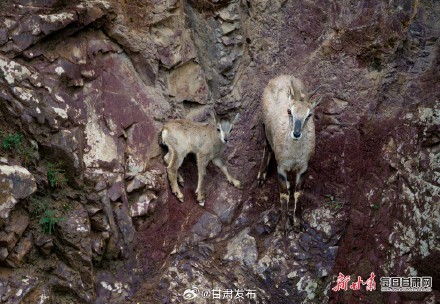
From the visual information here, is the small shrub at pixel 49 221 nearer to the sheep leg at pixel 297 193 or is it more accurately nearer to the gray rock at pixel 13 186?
the gray rock at pixel 13 186

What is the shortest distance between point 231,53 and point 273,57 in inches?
38.9

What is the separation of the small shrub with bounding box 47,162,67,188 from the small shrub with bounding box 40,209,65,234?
0.41 meters

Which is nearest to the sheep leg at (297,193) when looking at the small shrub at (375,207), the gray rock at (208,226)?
the gray rock at (208,226)

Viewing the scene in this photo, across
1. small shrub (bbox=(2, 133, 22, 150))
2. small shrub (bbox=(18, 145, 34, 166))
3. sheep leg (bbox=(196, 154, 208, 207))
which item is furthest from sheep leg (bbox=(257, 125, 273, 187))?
small shrub (bbox=(2, 133, 22, 150))

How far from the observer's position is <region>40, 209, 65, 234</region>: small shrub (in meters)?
8.02

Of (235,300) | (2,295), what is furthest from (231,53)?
(2,295)

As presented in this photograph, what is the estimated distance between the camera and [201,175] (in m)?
9.92

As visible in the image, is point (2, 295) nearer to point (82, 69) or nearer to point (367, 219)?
point (82, 69)

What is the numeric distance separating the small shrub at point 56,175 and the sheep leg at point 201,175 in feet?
7.62

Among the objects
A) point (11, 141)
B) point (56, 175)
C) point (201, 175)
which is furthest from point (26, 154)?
point (201, 175)

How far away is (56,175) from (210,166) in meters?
2.97

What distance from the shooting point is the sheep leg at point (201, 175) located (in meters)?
9.83

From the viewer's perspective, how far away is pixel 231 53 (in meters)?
10.7

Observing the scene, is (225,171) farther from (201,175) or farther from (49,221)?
(49,221)
